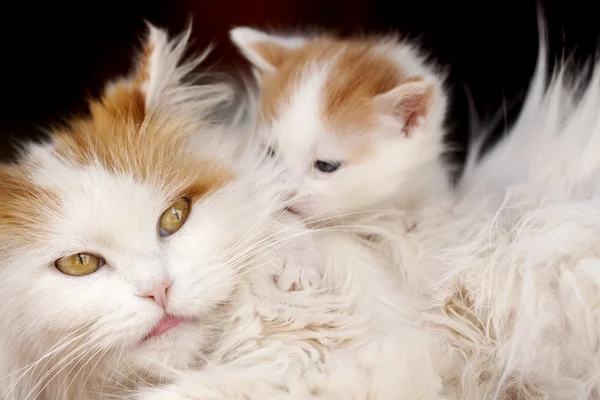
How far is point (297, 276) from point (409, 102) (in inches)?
16.6

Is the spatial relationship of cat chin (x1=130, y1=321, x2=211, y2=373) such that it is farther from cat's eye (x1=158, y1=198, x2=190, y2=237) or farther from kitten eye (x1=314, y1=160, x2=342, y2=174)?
kitten eye (x1=314, y1=160, x2=342, y2=174)

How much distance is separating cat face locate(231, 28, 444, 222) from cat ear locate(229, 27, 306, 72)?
8 centimetres

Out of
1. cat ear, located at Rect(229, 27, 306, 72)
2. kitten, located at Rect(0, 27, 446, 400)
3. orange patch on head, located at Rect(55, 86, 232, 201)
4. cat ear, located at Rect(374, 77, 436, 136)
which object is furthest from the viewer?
cat ear, located at Rect(229, 27, 306, 72)

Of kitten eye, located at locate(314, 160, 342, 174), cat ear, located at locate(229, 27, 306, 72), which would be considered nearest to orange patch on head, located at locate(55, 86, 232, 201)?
kitten eye, located at locate(314, 160, 342, 174)

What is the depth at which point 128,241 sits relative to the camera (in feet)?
2.86

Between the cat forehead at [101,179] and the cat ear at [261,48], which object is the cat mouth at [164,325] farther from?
the cat ear at [261,48]

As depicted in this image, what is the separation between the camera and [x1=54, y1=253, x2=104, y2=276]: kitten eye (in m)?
0.88

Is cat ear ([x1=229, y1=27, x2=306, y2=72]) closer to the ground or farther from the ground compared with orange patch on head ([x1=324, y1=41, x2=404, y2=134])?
farther from the ground

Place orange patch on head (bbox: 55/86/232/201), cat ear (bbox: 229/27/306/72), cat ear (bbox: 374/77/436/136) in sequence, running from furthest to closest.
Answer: cat ear (bbox: 229/27/306/72)
cat ear (bbox: 374/77/436/136)
orange patch on head (bbox: 55/86/232/201)

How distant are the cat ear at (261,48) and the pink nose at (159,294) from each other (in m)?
0.62

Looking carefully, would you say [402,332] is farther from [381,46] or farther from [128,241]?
[381,46]

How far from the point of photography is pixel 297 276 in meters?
0.95

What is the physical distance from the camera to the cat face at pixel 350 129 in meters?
1.17

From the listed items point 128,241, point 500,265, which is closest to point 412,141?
point 500,265
